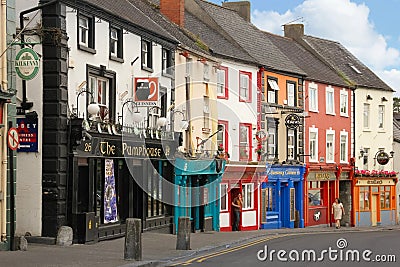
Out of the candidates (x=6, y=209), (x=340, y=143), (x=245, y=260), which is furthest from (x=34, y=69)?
(x=340, y=143)

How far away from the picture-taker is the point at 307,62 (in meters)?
50.8

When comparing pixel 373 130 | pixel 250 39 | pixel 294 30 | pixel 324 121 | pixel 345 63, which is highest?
pixel 294 30

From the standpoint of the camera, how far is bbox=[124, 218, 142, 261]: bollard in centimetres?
1895

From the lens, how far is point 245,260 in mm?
20672

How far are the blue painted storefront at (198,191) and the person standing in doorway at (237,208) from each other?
48.8 inches

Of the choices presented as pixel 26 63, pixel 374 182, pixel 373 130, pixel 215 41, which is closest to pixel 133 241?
pixel 26 63

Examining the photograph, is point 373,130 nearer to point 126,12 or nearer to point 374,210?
point 374,210

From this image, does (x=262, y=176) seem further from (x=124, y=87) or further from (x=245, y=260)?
(x=245, y=260)

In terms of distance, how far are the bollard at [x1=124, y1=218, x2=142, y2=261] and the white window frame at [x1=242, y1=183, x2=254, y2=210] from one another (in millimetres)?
21093

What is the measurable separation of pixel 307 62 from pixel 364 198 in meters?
10.0

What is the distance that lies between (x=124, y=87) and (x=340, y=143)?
25990mm

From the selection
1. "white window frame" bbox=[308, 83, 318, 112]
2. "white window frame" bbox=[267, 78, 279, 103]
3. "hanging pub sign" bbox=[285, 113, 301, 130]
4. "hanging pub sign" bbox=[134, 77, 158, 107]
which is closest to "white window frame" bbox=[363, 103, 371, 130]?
"white window frame" bbox=[308, 83, 318, 112]

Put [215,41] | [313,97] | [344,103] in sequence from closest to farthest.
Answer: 1. [215,41]
2. [313,97]
3. [344,103]

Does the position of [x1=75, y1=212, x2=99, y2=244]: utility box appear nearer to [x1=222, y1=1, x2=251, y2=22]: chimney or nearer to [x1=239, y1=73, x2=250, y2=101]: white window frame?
[x1=239, y1=73, x2=250, y2=101]: white window frame
